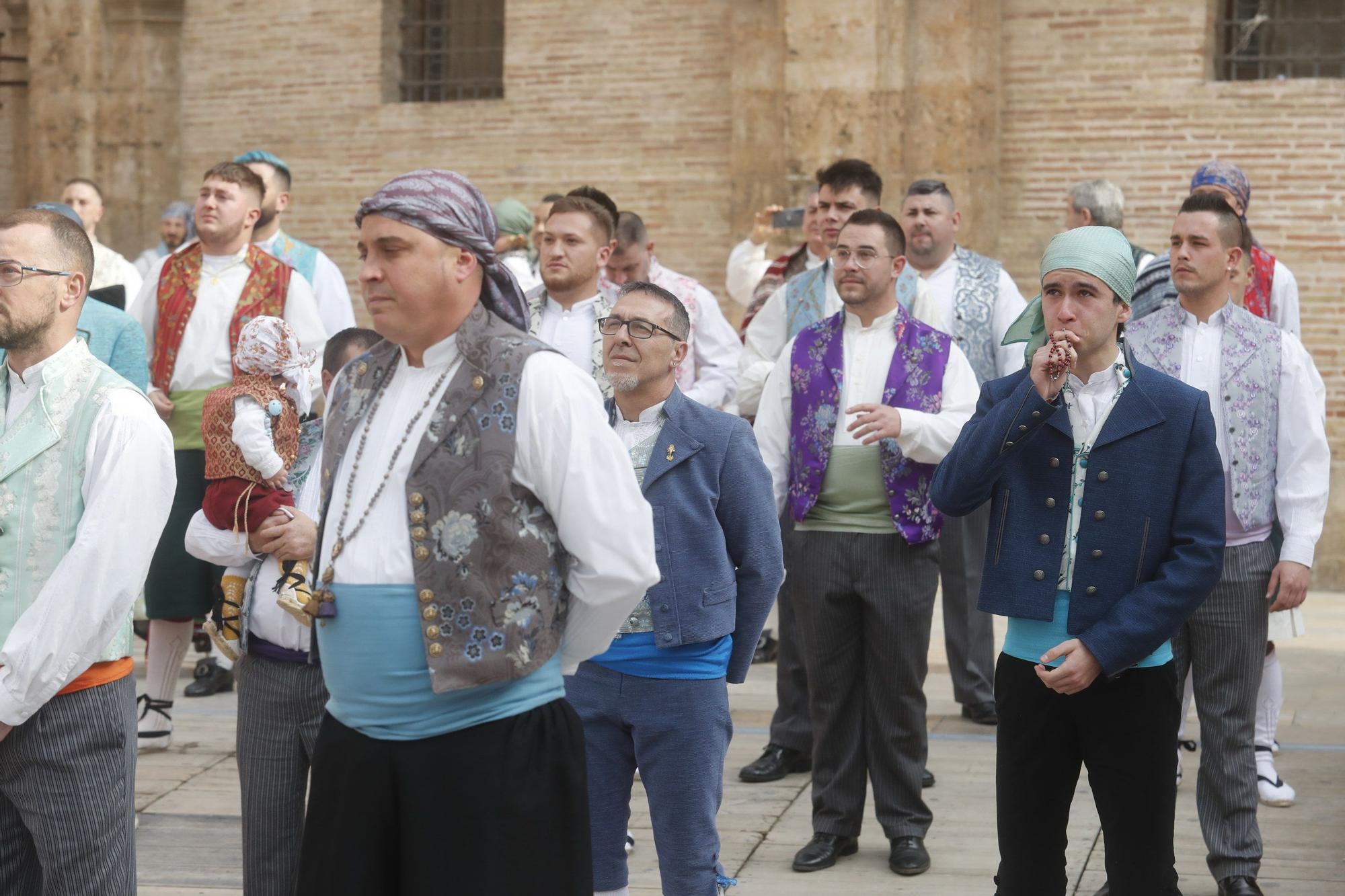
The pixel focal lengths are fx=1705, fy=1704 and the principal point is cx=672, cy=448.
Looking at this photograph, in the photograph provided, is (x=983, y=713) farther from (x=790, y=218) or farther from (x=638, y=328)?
(x=638, y=328)

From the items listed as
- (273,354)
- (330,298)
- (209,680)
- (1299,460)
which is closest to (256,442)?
(273,354)

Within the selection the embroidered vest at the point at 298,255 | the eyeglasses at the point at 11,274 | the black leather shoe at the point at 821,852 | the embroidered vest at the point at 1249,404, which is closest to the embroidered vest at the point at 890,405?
the embroidered vest at the point at 1249,404

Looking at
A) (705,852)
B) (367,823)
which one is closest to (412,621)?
(367,823)

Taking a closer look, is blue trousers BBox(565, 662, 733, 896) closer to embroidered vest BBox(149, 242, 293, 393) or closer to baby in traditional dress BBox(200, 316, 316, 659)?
baby in traditional dress BBox(200, 316, 316, 659)

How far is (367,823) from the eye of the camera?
301cm

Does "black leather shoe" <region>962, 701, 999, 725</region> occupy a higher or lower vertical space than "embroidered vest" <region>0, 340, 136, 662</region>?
lower

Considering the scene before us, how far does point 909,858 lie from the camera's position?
5.28 metres

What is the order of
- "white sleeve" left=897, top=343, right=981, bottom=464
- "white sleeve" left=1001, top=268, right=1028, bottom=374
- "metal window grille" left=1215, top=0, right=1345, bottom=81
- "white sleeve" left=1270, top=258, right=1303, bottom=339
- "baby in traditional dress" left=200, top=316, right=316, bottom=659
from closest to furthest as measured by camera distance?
"baby in traditional dress" left=200, top=316, right=316, bottom=659 < "white sleeve" left=897, top=343, right=981, bottom=464 < "white sleeve" left=1270, top=258, right=1303, bottom=339 < "white sleeve" left=1001, top=268, right=1028, bottom=374 < "metal window grille" left=1215, top=0, right=1345, bottom=81

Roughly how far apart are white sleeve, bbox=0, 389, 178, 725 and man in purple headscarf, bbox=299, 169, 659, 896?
0.69 m

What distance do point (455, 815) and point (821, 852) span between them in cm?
259

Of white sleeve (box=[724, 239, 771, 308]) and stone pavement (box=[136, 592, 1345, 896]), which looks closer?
stone pavement (box=[136, 592, 1345, 896])

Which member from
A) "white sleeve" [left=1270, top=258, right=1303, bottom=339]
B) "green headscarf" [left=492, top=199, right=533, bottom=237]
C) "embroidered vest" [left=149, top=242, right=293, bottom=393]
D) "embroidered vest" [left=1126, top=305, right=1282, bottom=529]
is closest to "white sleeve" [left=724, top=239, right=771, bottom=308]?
"green headscarf" [left=492, top=199, right=533, bottom=237]

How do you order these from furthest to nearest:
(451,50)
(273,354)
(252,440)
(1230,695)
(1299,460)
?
(451,50) → (1299,460) → (1230,695) → (273,354) → (252,440)

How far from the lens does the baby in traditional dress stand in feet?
14.7
